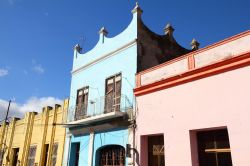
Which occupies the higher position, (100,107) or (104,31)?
(104,31)

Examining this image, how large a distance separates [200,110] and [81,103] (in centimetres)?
765

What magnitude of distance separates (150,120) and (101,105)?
129 inches

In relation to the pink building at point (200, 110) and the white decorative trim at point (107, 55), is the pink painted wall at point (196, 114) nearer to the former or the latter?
the pink building at point (200, 110)

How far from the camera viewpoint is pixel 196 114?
358 inches

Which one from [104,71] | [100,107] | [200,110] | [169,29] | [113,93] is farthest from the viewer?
[169,29]

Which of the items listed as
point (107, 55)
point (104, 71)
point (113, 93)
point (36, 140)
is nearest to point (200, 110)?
point (113, 93)

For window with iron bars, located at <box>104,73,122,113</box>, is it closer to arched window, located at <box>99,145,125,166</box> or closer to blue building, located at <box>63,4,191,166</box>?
blue building, located at <box>63,4,191,166</box>

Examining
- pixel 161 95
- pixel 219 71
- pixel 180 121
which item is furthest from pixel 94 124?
pixel 219 71

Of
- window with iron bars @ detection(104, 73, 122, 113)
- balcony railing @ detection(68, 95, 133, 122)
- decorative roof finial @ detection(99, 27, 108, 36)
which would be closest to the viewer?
balcony railing @ detection(68, 95, 133, 122)

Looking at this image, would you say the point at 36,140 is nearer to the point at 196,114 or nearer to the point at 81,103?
the point at 81,103

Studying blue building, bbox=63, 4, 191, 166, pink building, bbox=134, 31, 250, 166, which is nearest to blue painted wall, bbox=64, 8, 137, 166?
blue building, bbox=63, 4, 191, 166

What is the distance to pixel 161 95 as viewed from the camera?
10555 mm

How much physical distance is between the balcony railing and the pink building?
3.80 ft

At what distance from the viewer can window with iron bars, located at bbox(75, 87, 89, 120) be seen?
14.3 meters
